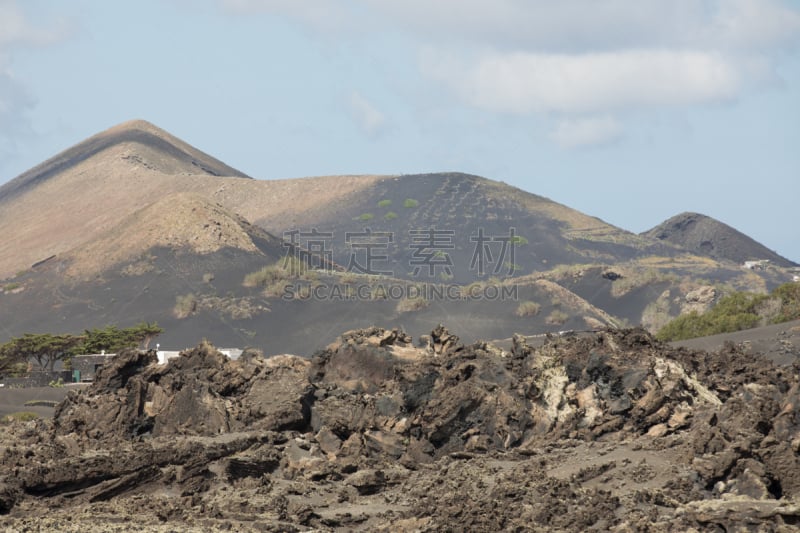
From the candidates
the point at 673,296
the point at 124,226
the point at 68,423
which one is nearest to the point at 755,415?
the point at 68,423

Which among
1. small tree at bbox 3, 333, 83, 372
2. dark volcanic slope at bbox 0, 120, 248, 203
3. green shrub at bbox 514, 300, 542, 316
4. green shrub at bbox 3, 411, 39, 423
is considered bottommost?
green shrub at bbox 3, 411, 39, 423

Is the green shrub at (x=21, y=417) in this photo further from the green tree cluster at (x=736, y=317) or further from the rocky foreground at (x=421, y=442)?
the green tree cluster at (x=736, y=317)

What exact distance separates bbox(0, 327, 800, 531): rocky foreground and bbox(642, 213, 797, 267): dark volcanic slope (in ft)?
463

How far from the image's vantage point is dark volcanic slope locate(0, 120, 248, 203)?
18425cm

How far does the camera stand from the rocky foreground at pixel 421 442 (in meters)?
22.5

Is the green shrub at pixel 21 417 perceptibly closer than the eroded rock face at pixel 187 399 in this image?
No

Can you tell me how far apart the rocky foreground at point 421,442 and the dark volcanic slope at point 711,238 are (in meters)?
141

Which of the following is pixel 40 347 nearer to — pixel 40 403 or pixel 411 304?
pixel 40 403

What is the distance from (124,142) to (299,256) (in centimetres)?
7529

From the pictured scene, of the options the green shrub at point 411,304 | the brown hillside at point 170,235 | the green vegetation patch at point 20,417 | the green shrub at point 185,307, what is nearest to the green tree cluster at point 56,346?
the green shrub at point 185,307

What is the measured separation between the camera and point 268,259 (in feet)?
355

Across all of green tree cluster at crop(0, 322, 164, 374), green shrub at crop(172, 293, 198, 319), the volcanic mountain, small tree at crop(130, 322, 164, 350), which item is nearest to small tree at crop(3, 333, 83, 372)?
green tree cluster at crop(0, 322, 164, 374)

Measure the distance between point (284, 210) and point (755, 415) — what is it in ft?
450

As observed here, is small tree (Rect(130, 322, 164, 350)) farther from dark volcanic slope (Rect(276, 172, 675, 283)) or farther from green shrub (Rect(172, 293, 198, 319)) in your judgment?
dark volcanic slope (Rect(276, 172, 675, 283))
